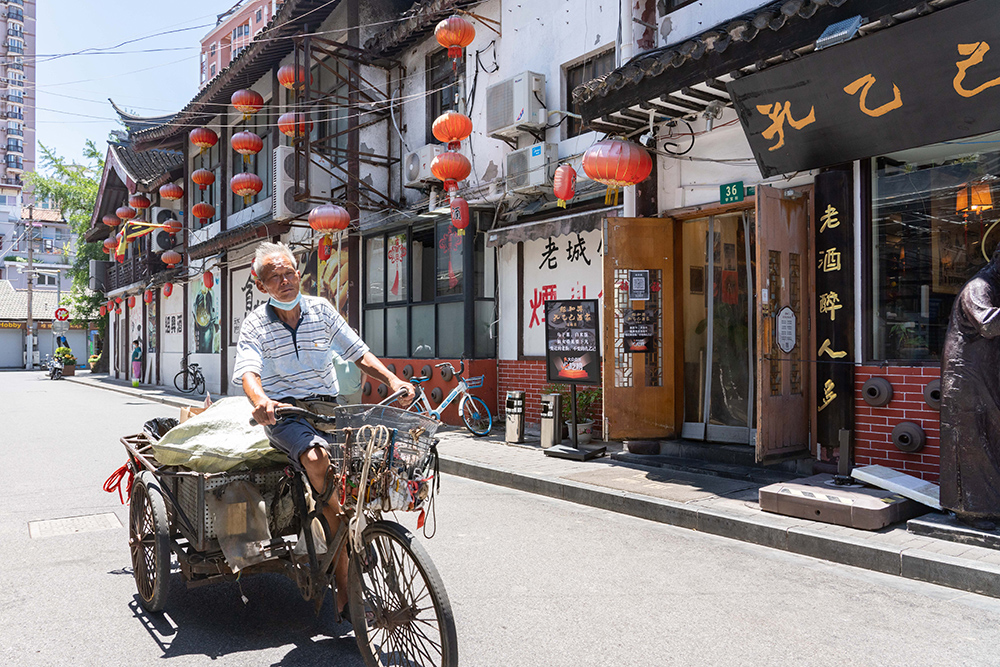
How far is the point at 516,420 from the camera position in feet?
35.7

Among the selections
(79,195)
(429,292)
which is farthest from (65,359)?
(429,292)

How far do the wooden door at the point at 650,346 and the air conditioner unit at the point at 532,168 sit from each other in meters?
2.21

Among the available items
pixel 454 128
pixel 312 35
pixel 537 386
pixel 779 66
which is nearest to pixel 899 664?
pixel 779 66

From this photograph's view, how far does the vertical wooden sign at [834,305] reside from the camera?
7195 mm

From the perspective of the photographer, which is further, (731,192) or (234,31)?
(234,31)

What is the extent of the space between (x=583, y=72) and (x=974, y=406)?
24.7ft

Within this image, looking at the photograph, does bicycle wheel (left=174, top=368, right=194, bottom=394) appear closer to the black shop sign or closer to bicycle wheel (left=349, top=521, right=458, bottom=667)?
the black shop sign

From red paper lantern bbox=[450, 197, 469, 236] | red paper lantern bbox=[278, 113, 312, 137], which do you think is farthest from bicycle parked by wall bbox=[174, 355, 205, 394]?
red paper lantern bbox=[450, 197, 469, 236]

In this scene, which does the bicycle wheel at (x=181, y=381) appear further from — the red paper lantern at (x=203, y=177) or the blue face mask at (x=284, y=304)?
the blue face mask at (x=284, y=304)


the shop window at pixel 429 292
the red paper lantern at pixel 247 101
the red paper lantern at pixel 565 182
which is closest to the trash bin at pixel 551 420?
the shop window at pixel 429 292

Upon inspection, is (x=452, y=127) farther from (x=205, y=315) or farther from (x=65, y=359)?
(x=65, y=359)

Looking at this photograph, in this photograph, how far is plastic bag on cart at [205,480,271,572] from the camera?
12.4ft

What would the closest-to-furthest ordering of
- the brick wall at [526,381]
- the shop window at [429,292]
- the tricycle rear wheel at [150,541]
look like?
the tricycle rear wheel at [150,541] < the brick wall at [526,381] < the shop window at [429,292]

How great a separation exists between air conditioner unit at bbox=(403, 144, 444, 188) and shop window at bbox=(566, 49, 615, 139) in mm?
2558
